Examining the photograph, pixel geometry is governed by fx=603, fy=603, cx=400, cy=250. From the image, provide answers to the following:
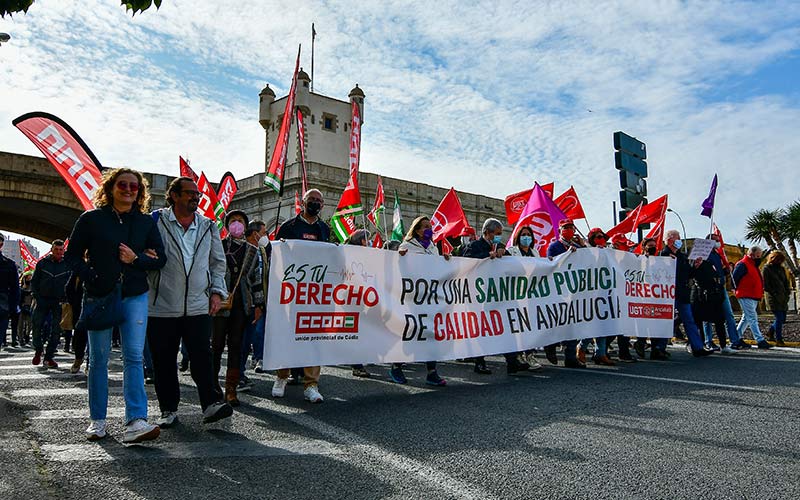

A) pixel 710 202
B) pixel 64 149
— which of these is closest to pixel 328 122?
pixel 710 202

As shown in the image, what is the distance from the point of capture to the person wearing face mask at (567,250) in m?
8.43

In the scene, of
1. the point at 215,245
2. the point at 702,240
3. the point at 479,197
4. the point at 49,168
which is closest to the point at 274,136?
the point at 479,197

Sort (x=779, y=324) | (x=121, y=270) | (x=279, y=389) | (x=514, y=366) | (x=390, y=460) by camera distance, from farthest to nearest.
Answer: (x=779, y=324)
(x=514, y=366)
(x=279, y=389)
(x=121, y=270)
(x=390, y=460)

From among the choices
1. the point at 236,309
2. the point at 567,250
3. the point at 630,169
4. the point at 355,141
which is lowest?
the point at 236,309

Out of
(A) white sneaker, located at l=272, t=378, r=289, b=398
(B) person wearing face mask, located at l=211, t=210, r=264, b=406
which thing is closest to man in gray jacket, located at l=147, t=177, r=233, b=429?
(B) person wearing face mask, located at l=211, t=210, r=264, b=406

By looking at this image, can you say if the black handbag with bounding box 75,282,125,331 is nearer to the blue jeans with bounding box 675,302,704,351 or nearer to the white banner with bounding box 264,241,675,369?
A: the white banner with bounding box 264,241,675,369

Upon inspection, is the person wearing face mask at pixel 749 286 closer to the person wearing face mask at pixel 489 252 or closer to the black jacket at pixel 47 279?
the person wearing face mask at pixel 489 252

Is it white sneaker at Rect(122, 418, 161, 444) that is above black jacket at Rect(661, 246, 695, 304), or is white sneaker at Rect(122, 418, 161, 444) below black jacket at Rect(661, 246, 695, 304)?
below

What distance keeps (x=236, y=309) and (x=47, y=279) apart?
17.6 feet

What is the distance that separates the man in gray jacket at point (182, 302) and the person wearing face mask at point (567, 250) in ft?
17.4

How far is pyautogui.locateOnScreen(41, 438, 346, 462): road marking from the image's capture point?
371cm

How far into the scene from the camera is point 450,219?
15445 mm

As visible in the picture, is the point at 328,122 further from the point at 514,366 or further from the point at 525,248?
the point at 514,366

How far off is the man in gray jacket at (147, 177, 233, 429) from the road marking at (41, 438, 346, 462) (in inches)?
15.9
